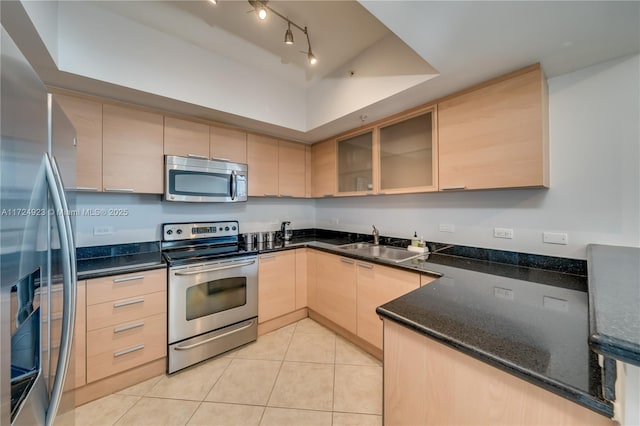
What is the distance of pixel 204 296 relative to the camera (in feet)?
6.45

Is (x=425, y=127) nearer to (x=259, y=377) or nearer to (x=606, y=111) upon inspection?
(x=606, y=111)

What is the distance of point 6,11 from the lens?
100 centimetres

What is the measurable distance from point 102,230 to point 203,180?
895 mm

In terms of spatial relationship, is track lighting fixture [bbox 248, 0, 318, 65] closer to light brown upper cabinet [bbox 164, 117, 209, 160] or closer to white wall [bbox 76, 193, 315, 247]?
light brown upper cabinet [bbox 164, 117, 209, 160]

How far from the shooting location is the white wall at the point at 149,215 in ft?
6.38

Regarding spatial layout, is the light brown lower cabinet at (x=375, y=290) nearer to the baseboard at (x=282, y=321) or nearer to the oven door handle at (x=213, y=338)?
the baseboard at (x=282, y=321)

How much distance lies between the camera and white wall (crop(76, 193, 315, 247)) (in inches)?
76.6

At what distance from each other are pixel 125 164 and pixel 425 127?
2448mm

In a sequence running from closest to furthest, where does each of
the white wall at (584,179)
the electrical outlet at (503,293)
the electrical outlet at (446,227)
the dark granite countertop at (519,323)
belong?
the dark granite countertop at (519,323) < the electrical outlet at (503,293) < the white wall at (584,179) < the electrical outlet at (446,227)

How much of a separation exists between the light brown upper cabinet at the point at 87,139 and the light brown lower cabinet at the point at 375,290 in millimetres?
2158

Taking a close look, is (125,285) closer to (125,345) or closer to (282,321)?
(125,345)

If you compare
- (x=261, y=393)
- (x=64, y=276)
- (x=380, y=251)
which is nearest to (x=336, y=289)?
(x=380, y=251)

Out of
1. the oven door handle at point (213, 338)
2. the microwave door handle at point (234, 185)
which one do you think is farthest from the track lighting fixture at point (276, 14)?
the oven door handle at point (213, 338)

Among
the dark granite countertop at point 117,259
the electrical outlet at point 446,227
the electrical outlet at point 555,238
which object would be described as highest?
the electrical outlet at point 446,227
